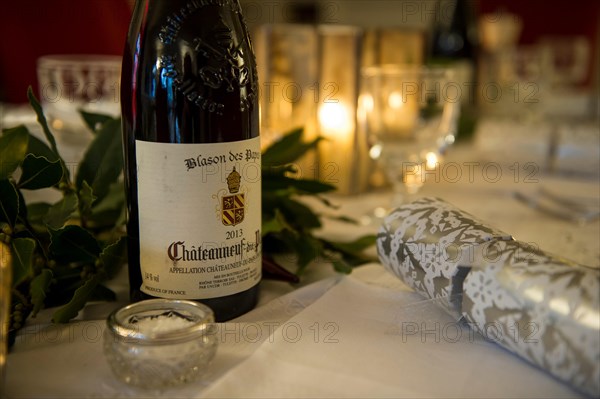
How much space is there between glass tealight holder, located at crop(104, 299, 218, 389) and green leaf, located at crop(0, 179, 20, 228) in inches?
4.8

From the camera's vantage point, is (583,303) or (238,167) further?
(238,167)

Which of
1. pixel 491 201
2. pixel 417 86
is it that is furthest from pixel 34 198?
pixel 491 201

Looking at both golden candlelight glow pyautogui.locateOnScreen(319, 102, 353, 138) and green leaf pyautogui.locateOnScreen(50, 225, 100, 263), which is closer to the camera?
green leaf pyautogui.locateOnScreen(50, 225, 100, 263)

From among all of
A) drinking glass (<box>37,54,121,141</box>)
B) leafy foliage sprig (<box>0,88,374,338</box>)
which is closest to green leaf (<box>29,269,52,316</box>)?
leafy foliage sprig (<box>0,88,374,338</box>)

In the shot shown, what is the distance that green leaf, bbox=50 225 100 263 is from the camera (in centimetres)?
48

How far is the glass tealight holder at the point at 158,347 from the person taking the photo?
14.7 inches

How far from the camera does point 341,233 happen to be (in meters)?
0.74

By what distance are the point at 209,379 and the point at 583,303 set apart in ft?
0.71

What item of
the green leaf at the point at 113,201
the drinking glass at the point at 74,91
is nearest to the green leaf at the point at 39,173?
the green leaf at the point at 113,201

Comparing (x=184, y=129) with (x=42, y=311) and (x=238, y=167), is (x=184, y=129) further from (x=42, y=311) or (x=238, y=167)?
(x=42, y=311)

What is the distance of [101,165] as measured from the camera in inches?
22.0

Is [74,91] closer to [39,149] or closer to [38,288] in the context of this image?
[39,149]

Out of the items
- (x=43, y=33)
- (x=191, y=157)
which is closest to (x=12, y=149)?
(x=191, y=157)

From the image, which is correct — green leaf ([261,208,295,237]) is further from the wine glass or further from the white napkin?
the wine glass
